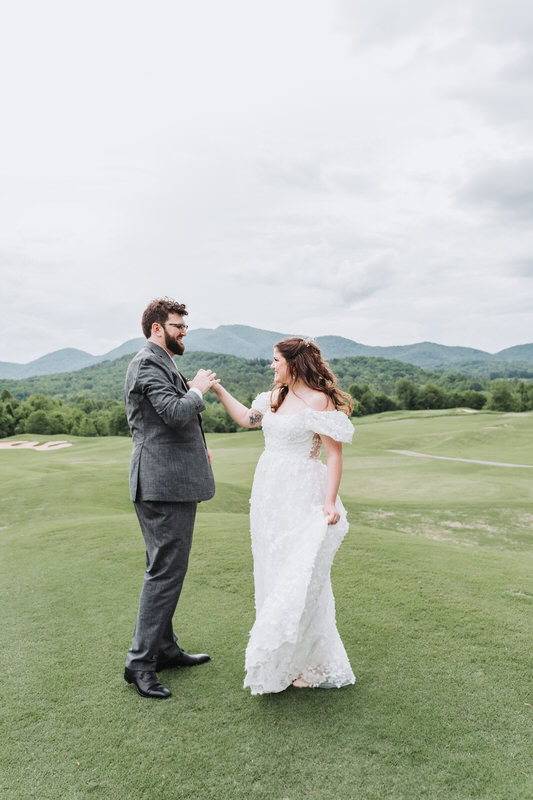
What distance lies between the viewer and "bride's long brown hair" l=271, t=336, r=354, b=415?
3.94 m

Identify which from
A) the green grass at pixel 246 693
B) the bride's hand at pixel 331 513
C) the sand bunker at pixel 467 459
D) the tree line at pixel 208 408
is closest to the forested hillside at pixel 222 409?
the tree line at pixel 208 408

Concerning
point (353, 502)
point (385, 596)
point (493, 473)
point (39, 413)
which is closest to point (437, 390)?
point (39, 413)

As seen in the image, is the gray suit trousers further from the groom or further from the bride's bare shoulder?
the bride's bare shoulder

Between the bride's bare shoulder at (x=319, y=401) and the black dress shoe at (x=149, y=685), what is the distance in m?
2.18

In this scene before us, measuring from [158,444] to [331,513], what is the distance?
4.30 feet

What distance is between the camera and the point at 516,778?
9.39 ft

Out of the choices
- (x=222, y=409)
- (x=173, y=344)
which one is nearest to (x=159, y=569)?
(x=173, y=344)

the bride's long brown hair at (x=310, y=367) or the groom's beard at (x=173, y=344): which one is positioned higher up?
the groom's beard at (x=173, y=344)

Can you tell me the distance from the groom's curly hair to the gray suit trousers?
4.25 ft

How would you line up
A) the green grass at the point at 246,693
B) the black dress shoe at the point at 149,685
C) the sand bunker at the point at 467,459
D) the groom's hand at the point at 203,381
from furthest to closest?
the sand bunker at the point at 467,459
the groom's hand at the point at 203,381
the black dress shoe at the point at 149,685
the green grass at the point at 246,693

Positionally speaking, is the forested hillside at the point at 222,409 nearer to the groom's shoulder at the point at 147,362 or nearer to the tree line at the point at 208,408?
the tree line at the point at 208,408

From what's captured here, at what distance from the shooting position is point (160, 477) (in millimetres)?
3791

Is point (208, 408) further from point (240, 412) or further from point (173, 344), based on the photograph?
point (173, 344)

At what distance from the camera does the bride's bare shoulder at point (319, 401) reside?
3.89 metres
